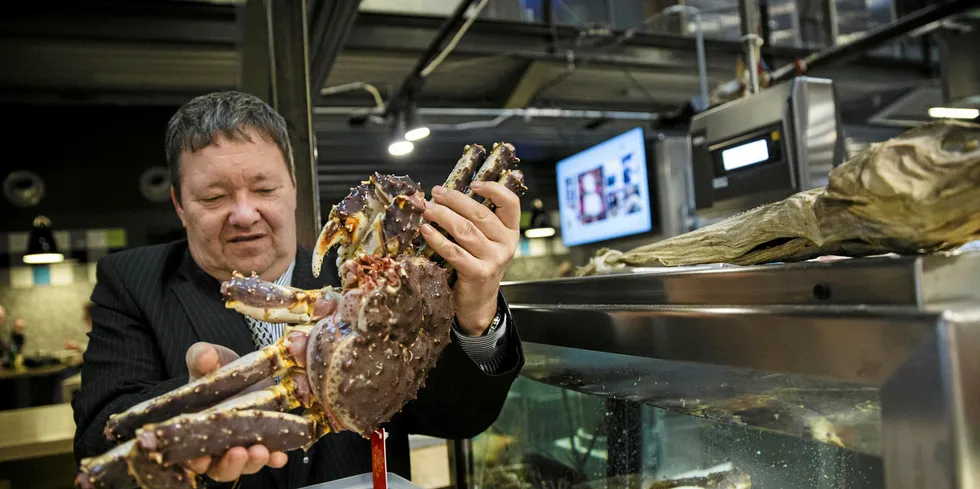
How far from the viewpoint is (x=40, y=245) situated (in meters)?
7.40

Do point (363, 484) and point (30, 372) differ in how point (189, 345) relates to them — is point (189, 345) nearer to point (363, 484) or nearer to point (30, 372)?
point (363, 484)

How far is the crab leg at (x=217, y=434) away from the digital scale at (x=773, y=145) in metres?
2.33

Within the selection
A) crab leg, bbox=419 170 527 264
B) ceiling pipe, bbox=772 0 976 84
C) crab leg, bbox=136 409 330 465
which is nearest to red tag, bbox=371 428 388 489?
crab leg, bbox=136 409 330 465

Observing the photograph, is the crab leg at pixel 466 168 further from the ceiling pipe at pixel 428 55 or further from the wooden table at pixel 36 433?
the wooden table at pixel 36 433

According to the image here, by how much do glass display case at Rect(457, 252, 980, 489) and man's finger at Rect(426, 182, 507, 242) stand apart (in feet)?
0.78

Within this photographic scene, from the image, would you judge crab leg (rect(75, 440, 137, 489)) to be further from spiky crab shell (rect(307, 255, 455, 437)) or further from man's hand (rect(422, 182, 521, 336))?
man's hand (rect(422, 182, 521, 336))

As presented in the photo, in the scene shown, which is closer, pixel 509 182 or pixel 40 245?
pixel 509 182

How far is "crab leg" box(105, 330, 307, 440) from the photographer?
0.74 meters

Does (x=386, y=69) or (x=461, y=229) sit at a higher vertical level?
(x=386, y=69)

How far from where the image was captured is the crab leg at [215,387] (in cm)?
74

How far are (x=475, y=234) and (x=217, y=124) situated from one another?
22.1 inches

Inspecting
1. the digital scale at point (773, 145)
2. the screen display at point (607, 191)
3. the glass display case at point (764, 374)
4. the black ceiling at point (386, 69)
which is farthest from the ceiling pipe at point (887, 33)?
the glass display case at point (764, 374)

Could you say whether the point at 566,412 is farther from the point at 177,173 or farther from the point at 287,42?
the point at 287,42

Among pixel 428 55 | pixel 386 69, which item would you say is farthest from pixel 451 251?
pixel 386 69
